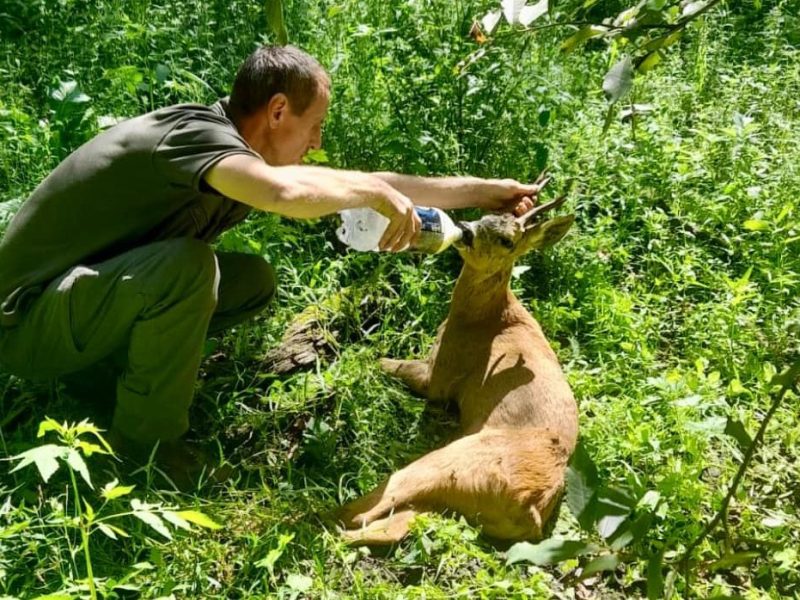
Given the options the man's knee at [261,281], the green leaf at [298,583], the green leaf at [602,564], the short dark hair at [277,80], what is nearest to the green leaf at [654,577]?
the green leaf at [602,564]

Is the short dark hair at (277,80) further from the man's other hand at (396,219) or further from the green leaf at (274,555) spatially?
the green leaf at (274,555)

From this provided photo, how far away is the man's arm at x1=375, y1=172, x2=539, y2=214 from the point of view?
→ 3955 millimetres

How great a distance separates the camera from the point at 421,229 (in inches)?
141

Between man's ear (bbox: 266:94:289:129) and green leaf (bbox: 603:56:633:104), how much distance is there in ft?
6.83

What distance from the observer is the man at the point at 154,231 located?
314 cm

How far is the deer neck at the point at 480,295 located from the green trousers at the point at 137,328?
1.35m

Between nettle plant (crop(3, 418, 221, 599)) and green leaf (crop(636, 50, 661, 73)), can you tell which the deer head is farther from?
green leaf (crop(636, 50, 661, 73))

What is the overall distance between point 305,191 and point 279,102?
517mm

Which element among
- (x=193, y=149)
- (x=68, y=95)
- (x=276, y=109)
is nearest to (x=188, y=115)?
(x=193, y=149)

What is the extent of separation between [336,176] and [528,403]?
1.36 metres

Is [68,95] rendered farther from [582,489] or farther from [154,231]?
[582,489]

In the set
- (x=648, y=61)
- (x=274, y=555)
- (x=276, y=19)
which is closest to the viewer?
(x=276, y=19)

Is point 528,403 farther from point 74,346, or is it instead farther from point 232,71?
point 232,71

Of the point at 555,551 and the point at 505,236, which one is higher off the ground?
the point at 555,551
